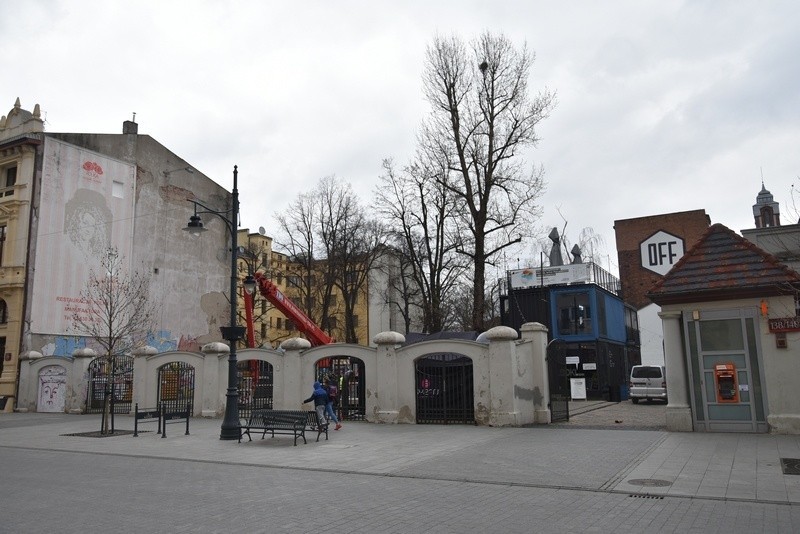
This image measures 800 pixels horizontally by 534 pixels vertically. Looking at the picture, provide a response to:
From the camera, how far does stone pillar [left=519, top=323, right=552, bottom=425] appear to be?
19625 millimetres

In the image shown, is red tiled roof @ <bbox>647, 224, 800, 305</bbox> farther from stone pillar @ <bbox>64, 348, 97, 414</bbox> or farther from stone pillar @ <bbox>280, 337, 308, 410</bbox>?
stone pillar @ <bbox>64, 348, 97, 414</bbox>

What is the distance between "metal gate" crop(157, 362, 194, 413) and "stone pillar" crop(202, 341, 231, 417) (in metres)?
0.90

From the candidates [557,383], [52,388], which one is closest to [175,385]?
[52,388]

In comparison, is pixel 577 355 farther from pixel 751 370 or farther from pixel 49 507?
pixel 49 507

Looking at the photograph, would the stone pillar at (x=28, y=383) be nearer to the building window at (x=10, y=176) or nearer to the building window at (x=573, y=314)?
the building window at (x=10, y=176)

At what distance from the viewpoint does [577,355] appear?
36.6 meters

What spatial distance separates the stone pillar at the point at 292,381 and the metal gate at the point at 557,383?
27.2 feet

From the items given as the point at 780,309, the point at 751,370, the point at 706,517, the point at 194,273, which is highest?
the point at 194,273

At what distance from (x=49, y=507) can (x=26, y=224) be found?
90.5 feet

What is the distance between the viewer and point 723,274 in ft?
52.3

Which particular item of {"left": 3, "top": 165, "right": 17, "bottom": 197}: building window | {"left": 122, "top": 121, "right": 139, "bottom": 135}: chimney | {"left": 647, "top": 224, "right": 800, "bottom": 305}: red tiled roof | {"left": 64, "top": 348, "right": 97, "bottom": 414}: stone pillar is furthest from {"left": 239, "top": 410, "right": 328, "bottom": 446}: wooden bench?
{"left": 122, "top": 121, "right": 139, "bottom": 135}: chimney

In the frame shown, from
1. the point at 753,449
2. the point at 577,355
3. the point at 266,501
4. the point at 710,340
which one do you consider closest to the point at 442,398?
the point at 710,340

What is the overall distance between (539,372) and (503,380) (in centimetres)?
167

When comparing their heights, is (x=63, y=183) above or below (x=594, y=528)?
above
